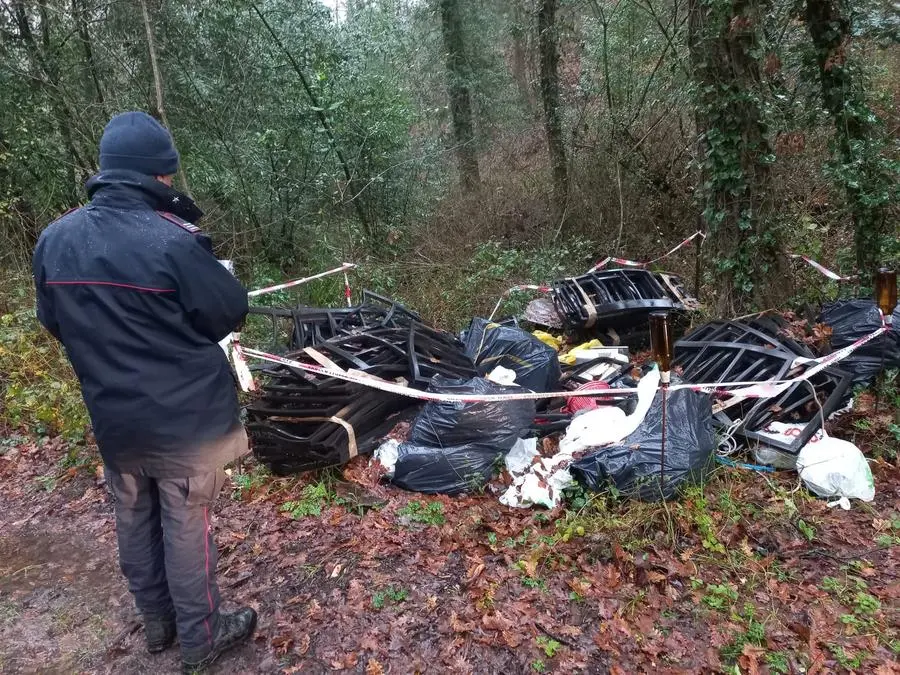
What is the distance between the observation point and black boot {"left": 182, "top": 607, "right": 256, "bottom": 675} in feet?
8.16

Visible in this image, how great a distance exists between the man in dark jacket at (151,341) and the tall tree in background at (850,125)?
559cm

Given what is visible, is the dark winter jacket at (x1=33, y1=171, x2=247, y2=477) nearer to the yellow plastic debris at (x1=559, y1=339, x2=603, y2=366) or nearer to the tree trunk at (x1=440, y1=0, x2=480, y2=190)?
the yellow plastic debris at (x1=559, y1=339, x2=603, y2=366)

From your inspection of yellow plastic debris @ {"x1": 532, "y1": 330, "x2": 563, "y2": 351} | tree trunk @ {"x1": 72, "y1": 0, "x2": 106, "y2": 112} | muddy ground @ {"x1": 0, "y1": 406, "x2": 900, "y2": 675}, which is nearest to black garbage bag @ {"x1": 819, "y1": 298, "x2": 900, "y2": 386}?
muddy ground @ {"x1": 0, "y1": 406, "x2": 900, "y2": 675}

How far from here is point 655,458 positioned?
3504mm

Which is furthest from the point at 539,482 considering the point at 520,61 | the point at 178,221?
the point at 520,61

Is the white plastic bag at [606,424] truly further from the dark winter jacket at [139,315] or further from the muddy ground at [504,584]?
the dark winter jacket at [139,315]

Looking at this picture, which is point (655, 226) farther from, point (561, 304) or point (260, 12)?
point (260, 12)

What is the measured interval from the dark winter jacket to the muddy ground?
1.11m

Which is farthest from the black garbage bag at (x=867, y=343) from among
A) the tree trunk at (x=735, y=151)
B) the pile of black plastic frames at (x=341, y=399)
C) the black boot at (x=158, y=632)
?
the black boot at (x=158, y=632)

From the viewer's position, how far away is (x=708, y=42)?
5219mm

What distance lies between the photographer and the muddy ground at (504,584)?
256 cm

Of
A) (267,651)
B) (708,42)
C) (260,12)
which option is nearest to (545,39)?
(260,12)

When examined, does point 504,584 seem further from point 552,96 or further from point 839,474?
point 552,96

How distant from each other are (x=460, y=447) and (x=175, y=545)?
1.93 meters
